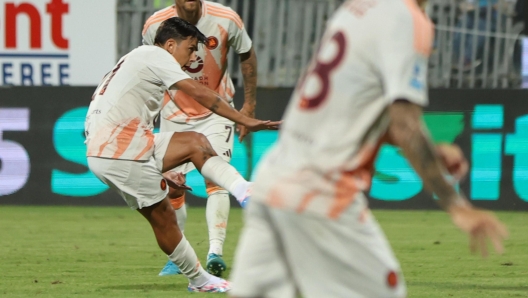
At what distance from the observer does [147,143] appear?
652cm

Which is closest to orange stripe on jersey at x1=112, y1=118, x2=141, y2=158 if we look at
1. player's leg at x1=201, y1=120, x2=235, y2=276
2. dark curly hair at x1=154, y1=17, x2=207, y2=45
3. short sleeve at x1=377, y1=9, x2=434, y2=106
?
dark curly hair at x1=154, y1=17, x2=207, y2=45

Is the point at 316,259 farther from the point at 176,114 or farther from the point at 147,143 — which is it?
the point at 176,114

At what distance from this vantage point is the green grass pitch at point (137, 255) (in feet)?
22.3

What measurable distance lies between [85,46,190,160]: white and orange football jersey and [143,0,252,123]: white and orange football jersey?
151 cm

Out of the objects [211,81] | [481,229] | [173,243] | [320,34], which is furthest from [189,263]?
[320,34]

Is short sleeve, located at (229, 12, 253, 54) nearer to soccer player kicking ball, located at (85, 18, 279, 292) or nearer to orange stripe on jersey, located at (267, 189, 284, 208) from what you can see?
soccer player kicking ball, located at (85, 18, 279, 292)

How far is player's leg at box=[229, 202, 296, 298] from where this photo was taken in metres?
3.34

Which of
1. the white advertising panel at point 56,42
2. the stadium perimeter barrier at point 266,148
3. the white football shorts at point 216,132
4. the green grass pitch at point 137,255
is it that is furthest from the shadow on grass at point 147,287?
the white advertising panel at point 56,42

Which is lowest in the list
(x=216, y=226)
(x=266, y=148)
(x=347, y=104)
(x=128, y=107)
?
(x=266, y=148)

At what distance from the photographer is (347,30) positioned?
3.28m

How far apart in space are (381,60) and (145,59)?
11.3 feet

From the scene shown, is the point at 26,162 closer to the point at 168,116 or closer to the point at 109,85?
the point at 168,116

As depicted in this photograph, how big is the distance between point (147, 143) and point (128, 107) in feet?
0.85

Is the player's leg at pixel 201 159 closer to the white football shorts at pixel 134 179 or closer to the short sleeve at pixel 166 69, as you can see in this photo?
the white football shorts at pixel 134 179
